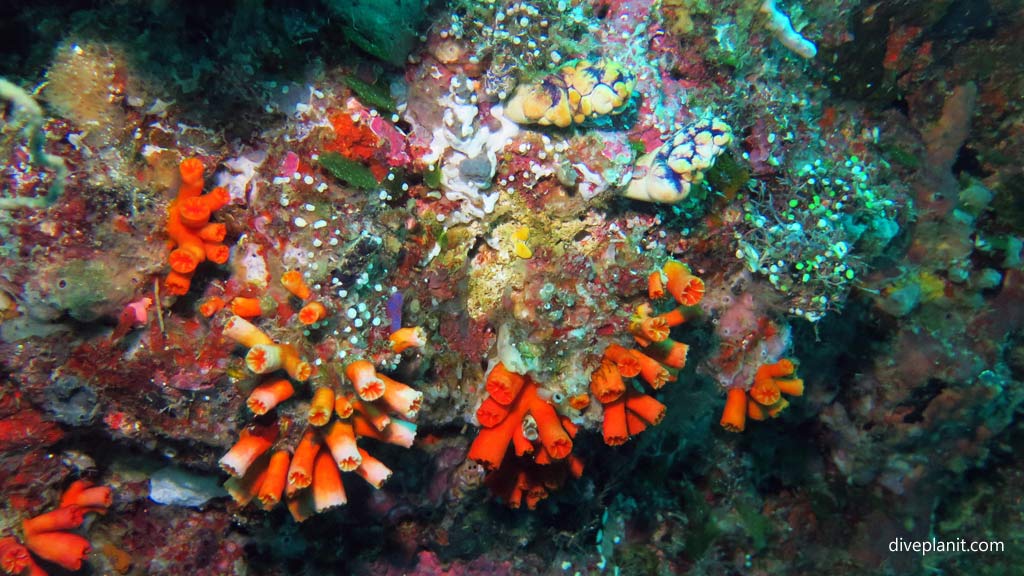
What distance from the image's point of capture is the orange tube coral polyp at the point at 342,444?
9.48ft

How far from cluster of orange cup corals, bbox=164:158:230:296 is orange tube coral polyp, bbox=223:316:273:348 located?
421mm

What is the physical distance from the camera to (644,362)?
3270mm

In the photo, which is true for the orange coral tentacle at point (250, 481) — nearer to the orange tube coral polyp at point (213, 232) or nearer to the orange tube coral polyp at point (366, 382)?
the orange tube coral polyp at point (366, 382)

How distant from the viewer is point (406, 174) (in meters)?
3.59

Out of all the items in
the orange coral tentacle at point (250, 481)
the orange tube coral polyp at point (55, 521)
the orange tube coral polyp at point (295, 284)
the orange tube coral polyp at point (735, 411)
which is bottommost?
the orange tube coral polyp at point (55, 521)

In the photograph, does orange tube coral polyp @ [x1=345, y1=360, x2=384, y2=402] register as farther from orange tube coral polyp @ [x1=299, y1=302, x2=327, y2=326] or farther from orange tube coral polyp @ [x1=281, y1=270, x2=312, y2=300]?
orange tube coral polyp @ [x1=281, y1=270, x2=312, y2=300]

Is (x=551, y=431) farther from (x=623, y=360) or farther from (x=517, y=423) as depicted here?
(x=623, y=360)

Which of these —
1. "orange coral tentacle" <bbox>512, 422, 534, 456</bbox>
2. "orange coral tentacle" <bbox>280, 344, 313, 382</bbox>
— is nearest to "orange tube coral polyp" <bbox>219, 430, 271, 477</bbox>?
"orange coral tentacle" <bbox>280, 344, 313, 382</bbox>

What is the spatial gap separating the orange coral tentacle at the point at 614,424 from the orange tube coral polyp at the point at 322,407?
1.69 metres

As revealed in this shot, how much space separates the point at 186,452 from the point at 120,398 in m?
0.55

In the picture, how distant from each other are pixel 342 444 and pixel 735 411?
9.51ft

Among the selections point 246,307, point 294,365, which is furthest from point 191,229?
point 294,365

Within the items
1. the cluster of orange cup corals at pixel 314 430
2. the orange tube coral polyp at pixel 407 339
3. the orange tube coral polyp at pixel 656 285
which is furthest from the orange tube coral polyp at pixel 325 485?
the orange tube coral polyp at pixel 656 285

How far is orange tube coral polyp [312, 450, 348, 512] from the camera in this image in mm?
3037
